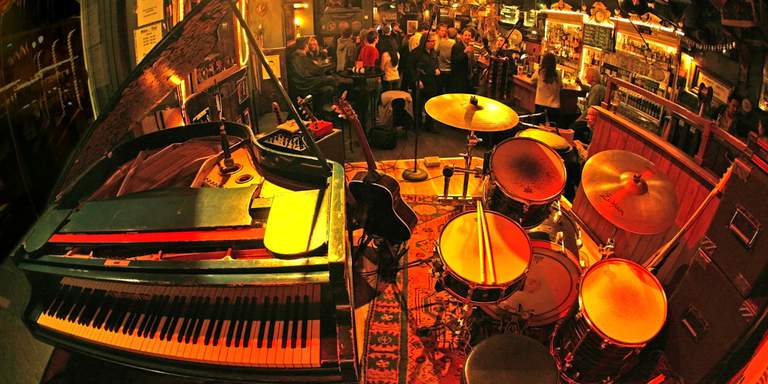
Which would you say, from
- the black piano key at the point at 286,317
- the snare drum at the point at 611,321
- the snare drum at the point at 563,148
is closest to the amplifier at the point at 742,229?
the snare drum at the point at 611,321

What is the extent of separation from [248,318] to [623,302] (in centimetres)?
236

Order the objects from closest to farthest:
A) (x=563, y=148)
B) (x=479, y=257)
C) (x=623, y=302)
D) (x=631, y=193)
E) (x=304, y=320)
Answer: (x=304, y=320), (x=623, y=302), (x=479, y=257), (x=631, y=193), (x=563, y=148)

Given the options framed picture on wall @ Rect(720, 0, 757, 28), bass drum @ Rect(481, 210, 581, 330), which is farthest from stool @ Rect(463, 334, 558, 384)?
framed picture on wall @ Rect(720, 0, 757, 28)

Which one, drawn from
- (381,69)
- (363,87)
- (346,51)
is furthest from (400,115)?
(346,51)

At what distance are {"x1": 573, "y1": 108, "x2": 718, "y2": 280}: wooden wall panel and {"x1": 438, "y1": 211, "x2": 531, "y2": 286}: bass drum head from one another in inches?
62.3

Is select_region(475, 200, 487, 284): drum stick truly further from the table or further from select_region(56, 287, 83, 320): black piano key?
the table

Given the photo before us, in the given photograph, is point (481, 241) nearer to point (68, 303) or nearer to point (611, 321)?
point (611, 321)

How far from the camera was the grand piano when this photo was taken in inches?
85.7

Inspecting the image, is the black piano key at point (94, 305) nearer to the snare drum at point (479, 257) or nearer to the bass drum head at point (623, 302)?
the snare drum at point (479, 257)

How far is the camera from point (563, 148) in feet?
15.0

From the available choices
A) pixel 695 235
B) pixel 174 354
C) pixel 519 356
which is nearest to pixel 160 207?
pixel 174 354

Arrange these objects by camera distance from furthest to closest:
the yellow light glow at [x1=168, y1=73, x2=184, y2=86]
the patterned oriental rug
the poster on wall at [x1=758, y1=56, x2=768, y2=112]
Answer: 1. the poster on wall at [x1=758, y1=56, x2=768, y2=112]
2. the patterned oriental rug
3. the yellow light glow at [x1=168, y1=73, x2=184, y2=86]

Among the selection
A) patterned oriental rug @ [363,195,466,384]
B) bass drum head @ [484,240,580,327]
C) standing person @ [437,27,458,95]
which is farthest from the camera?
standing person @ [437,27,458,95]

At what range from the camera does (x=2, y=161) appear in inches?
121
